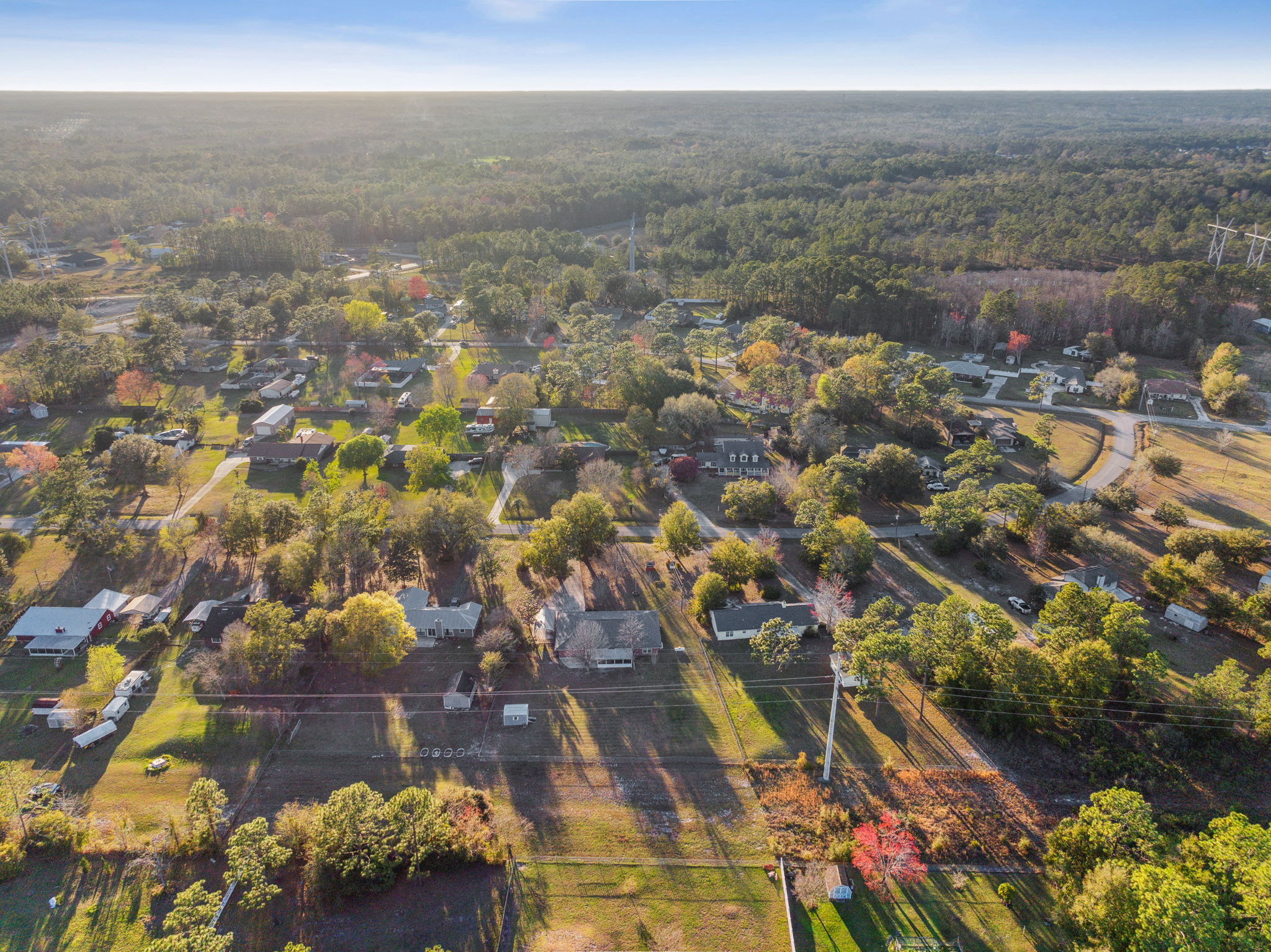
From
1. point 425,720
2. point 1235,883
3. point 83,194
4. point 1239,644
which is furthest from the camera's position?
point 83,194

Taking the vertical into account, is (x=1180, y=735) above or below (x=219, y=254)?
below

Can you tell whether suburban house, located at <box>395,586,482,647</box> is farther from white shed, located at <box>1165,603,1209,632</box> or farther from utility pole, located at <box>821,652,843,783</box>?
white shed, located at <box>1165,603,1209,632</box>

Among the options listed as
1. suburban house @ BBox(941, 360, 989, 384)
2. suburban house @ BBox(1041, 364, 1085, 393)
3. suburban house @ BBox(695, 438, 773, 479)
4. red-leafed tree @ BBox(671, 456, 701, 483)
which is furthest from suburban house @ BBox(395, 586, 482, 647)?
suburban house @ BBox(1041, 364, 1085, 393)

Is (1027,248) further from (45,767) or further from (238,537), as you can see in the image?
(45,767)

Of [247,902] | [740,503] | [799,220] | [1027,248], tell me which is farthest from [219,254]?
[1027,248]

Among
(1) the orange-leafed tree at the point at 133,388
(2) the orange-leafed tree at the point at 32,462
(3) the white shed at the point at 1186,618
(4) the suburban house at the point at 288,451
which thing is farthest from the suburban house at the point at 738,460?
(1) the orange-leafed tree at the point at 133,388

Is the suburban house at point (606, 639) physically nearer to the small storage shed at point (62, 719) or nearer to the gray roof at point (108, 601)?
the small storage shed at point (62, 719)
